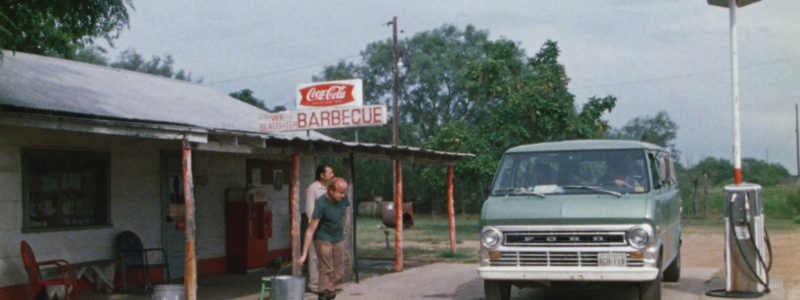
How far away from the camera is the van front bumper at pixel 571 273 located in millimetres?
7906

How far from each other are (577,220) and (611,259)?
0.53m

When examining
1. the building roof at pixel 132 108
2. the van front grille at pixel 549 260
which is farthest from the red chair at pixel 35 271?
the van front grille at pixel 549 260

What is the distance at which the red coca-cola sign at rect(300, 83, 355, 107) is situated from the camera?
13.7 m

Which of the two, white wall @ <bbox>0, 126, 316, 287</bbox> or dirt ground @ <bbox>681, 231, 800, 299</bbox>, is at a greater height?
white wall @ <bbox>0, 126, 316, 287</bbox>

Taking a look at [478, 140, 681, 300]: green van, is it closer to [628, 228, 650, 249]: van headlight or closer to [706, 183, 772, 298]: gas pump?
[628, 228, 650, 249]: van headlight

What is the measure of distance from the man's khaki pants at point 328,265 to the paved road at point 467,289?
6.23 feet

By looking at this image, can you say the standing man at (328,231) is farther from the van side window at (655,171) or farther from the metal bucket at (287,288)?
the van side window at (655,171)

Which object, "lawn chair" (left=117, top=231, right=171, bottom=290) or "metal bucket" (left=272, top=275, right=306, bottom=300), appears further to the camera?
"lawn chair" (left=117, top=231, right=171, bottom=290)

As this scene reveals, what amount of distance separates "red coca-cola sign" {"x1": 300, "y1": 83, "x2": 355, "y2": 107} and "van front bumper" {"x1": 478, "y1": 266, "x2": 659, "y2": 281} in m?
6.00

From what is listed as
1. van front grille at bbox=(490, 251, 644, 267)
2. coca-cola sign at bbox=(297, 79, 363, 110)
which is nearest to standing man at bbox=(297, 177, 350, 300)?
van front grille at bbox=(490, 251, 644, 267)

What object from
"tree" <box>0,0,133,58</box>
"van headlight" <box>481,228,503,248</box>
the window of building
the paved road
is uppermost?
"tree" <box>0,0,133,58</box>

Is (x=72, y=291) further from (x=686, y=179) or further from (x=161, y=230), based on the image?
(x=686, y=179)

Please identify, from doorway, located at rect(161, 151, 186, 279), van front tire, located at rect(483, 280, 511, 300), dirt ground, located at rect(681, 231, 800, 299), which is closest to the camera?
van front tire, located at rect(483, 280, 511, 300)

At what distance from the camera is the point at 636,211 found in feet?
26.5
